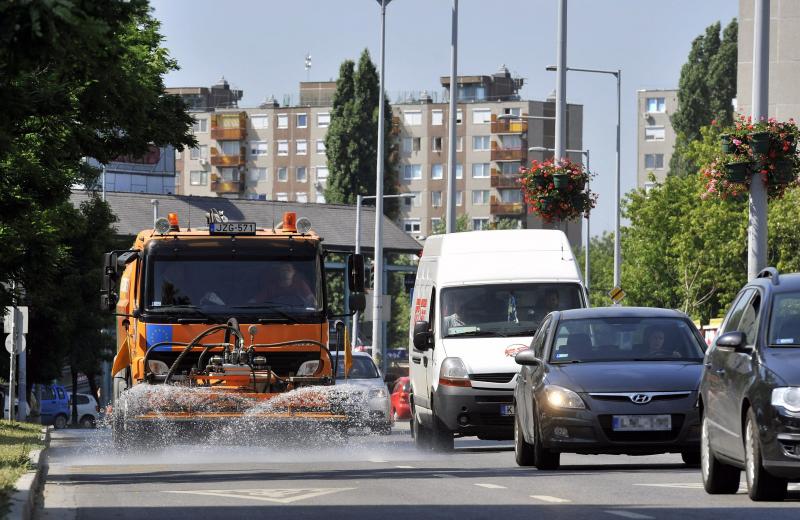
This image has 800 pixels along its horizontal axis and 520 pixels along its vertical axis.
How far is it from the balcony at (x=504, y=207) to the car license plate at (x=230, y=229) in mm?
136204

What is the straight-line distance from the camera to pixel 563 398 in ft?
57.2

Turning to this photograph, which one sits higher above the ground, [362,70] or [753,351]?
[362,70]

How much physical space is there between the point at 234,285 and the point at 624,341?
615 centimetres

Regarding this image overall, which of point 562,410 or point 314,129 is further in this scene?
point 314,129

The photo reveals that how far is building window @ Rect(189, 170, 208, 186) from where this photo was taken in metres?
170

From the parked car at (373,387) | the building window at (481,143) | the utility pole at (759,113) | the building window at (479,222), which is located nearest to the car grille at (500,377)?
the utility pole at (759,113)

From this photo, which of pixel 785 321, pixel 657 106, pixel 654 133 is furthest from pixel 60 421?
pixel 657 106

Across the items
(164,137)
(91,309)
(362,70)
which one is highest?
(362,70)

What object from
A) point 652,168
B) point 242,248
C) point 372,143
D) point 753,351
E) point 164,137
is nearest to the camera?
point 753,351

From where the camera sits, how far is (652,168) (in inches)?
6831

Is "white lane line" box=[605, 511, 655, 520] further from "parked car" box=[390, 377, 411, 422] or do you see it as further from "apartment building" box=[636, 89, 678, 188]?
"apartment building" box=[636, 89, 678, 188]

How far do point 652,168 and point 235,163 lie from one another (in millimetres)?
36779

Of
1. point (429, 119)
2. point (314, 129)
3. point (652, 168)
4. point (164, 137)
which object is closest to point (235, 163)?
point (314, 129)

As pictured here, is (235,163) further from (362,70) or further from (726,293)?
(726,293)
